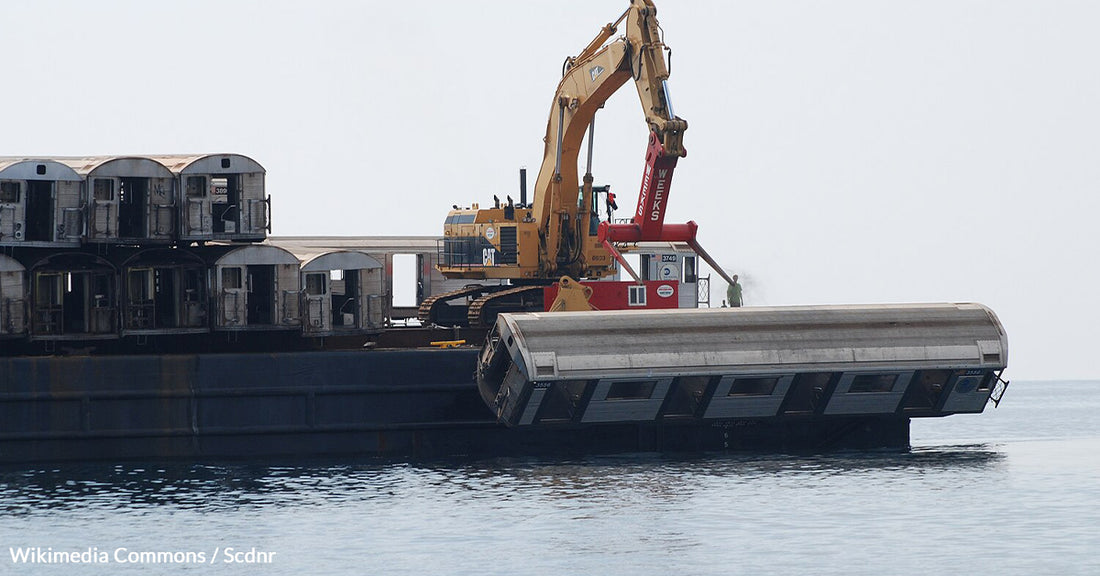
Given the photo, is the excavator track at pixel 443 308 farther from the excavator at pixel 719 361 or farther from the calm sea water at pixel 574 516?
the calm sea water at pixel 574 516

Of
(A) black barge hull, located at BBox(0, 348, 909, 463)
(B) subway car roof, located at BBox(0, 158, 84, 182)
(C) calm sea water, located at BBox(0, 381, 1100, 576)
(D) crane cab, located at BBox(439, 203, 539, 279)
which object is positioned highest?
(B) subway car roof, located at BBox(0, 158, 84, 182)

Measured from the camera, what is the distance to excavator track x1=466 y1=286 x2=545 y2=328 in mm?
48156

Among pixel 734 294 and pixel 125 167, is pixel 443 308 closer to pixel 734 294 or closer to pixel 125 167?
pixel 734 294

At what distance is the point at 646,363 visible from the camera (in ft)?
131

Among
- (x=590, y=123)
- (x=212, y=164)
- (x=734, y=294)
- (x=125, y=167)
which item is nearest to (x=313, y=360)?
(x=212, y=164)

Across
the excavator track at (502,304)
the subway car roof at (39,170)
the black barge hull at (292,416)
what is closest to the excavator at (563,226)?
the excavator track at (502,304)

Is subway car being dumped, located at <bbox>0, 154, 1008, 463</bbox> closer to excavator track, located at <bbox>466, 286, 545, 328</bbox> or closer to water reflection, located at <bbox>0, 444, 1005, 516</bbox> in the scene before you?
water reflection, located at <bbox>0, 444, 1005, 516</bbox>

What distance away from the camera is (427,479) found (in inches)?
1544

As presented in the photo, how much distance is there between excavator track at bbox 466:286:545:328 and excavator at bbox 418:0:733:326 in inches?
1.1

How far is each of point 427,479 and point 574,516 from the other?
6075 mm

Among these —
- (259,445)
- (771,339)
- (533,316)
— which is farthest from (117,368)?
(771,339)

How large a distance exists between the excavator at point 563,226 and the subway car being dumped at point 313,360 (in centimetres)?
624

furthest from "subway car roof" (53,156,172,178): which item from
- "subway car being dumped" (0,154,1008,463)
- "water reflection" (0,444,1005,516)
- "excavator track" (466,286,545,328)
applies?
"excavator track" (466,286,545,328)

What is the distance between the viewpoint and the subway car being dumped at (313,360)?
4022cm
